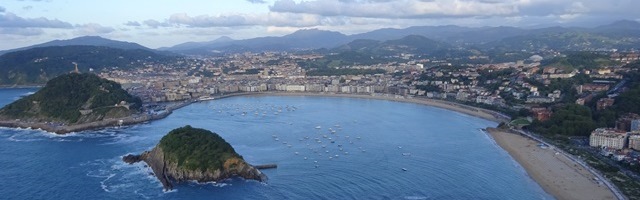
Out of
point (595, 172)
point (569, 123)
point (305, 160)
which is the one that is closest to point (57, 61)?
point (305, 160)

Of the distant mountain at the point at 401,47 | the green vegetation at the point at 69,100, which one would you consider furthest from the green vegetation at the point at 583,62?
the distant mountain at the point at 401,47

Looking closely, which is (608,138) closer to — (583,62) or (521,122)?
(521,122)

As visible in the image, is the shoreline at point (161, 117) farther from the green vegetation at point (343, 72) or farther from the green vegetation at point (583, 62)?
the green vegetation at point (343, 72)

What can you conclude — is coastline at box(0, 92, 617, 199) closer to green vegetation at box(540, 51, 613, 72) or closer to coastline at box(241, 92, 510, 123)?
coastline at box(241, 92, 510, 123)

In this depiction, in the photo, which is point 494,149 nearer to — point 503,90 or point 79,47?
point 503,90

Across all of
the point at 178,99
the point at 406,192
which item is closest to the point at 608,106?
the point at 406,192

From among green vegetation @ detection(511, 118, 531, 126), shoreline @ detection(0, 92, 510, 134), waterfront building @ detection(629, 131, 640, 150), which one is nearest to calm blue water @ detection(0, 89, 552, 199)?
shoreline @ detection(0, 92, 510, 134)

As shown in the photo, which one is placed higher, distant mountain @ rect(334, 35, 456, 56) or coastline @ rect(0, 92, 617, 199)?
distant mountain @ rect(334, 35, 456, 56)

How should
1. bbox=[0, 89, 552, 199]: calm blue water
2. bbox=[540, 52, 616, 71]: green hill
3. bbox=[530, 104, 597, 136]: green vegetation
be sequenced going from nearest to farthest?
bbox=[0, 89, 552, 199]: calm blue water < bbox=[530, 104, 597, 136]: green vegetation < bbox=[540, 52, 616, 71]: green hill
